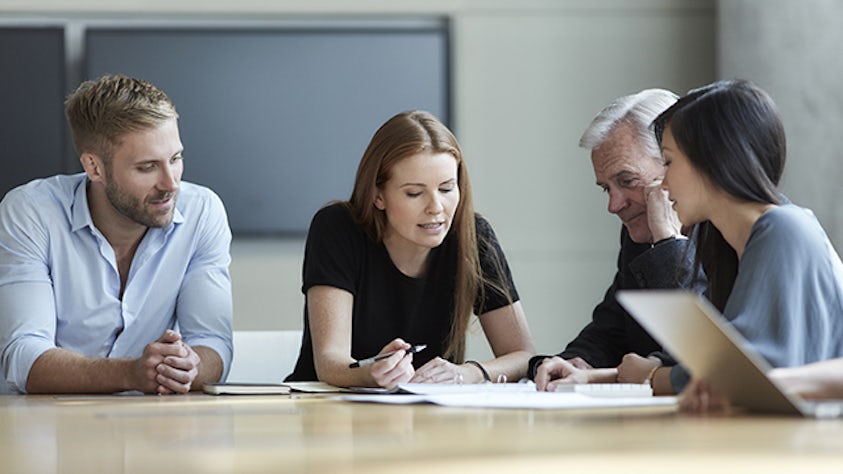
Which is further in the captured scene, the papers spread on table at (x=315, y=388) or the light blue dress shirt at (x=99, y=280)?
the light blue dress shirt at (x=99, y=280)

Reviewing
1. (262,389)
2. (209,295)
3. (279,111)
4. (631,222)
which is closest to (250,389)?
(262,389)

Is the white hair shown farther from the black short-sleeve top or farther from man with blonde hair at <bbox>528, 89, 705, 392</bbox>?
the black short-sleeve top

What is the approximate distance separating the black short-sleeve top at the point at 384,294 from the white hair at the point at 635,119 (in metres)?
0.39

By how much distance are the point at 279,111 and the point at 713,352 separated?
12.1 ft

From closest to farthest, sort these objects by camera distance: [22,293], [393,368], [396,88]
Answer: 1. [393,368]
2. [22,293]
3. [396,88]

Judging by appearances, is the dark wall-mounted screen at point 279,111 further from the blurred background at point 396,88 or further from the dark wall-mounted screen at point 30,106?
the dark wall-mounted screen at point 30,106

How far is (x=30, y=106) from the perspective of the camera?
187 inches

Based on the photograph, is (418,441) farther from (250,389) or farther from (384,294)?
(384,294)

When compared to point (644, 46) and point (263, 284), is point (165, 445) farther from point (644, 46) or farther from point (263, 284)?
point (644, 46)

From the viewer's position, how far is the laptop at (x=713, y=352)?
1244 mm

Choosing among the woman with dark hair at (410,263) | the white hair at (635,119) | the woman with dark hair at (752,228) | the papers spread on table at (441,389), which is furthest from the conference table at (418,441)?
the white hair at (635,119)

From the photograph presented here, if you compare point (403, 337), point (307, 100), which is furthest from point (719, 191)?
point (307, 100)

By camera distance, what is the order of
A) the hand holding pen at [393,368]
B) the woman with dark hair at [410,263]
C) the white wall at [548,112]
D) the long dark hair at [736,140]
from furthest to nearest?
the white wall at [548,112]
the woman with dark hair at [410,263]
the hand holding pen at [393,368]
the long dark hair at [736,140]

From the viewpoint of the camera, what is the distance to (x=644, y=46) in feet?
16.4
